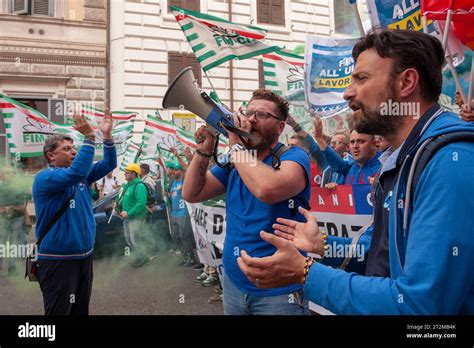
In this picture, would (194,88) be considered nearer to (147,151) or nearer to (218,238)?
(218,238)

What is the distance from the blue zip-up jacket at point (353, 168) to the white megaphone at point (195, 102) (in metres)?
1.83

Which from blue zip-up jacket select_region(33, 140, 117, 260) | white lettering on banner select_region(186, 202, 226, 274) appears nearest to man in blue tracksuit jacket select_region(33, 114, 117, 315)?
blue zip-up jacket select_region(33, 140, 117, 260)

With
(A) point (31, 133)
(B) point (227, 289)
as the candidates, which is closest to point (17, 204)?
(A) point (31, 133)

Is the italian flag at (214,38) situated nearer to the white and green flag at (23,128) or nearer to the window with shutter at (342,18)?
the white and green flag at (23,128)

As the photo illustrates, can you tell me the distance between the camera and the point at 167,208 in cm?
746

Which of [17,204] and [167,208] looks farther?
[167,208]

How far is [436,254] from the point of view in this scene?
1015mm

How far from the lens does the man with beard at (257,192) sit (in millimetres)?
2035

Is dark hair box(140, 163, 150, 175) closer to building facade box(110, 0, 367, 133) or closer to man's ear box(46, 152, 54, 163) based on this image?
→ building facade box(110, 0, 367, 133)

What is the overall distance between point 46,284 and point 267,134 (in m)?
2.18

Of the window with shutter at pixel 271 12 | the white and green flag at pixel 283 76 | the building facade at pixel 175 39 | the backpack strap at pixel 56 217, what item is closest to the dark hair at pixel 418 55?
the backpack strap at pixel 56 217

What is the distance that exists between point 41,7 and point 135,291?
10.6 meters
